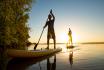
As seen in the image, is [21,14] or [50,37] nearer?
[21,14]

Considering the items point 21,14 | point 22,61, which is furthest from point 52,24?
point 21,14

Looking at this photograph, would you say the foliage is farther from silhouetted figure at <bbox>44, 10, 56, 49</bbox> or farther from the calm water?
silhouetted figure at <bbox>44, 10, 56, 49</bbox>

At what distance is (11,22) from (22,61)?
21.9 ft

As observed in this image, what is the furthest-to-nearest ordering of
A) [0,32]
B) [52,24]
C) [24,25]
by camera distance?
[52,24] < [24,25] < [0,32]

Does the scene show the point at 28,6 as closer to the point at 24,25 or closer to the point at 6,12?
the point at 24,25

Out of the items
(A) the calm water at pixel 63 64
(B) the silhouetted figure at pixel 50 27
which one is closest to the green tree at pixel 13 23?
(A) the calm water at pixel 63 64

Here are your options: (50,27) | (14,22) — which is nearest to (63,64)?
(14,22)

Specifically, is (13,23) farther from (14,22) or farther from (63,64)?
(63,64)

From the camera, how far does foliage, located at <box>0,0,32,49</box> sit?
1606 cm

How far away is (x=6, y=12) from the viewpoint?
53.1ft

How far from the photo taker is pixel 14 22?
698 inches

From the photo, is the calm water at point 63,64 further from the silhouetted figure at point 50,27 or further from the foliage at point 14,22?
the silhouetted figure at point 50,27

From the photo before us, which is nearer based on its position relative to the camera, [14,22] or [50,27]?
[14,22]

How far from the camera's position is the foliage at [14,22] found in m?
16.1
